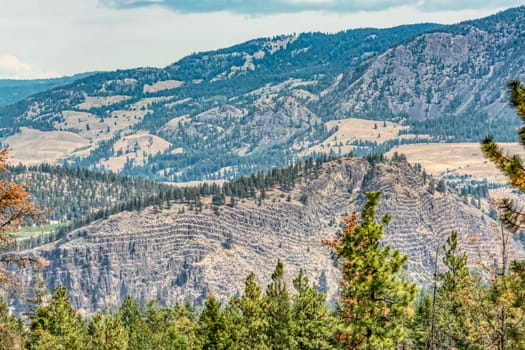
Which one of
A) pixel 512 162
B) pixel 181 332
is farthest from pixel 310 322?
pixel 512 162

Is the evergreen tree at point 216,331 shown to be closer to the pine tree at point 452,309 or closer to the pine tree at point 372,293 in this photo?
the pine tree at point 372,293

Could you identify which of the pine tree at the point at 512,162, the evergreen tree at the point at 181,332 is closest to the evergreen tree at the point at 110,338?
the evergreen tree at the point at 181,332

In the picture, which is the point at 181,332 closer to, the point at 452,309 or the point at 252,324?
the point at 252,324

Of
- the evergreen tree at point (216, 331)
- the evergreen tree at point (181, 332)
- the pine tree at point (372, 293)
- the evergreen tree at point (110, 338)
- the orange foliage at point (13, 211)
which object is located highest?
the orange foliage at point (13, 211)

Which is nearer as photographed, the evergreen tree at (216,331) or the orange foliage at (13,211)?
the orange foliage at (13,211)

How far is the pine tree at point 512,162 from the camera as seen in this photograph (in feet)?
101

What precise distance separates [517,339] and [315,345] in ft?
155

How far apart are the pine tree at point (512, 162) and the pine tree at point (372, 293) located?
21.8 m

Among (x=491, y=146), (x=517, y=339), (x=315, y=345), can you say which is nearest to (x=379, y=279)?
(x=517, y=339)

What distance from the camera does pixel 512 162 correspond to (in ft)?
102

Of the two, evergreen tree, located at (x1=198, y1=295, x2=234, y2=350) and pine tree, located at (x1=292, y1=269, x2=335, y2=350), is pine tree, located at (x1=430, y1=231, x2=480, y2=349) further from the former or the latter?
evergreen tree, located at (x1=198, y1=295, x2=234, y2=350)

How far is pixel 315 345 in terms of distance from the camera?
313 feet

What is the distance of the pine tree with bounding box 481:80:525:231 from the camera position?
30.7m

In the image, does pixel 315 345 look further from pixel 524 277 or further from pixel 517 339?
pixel 524 277
